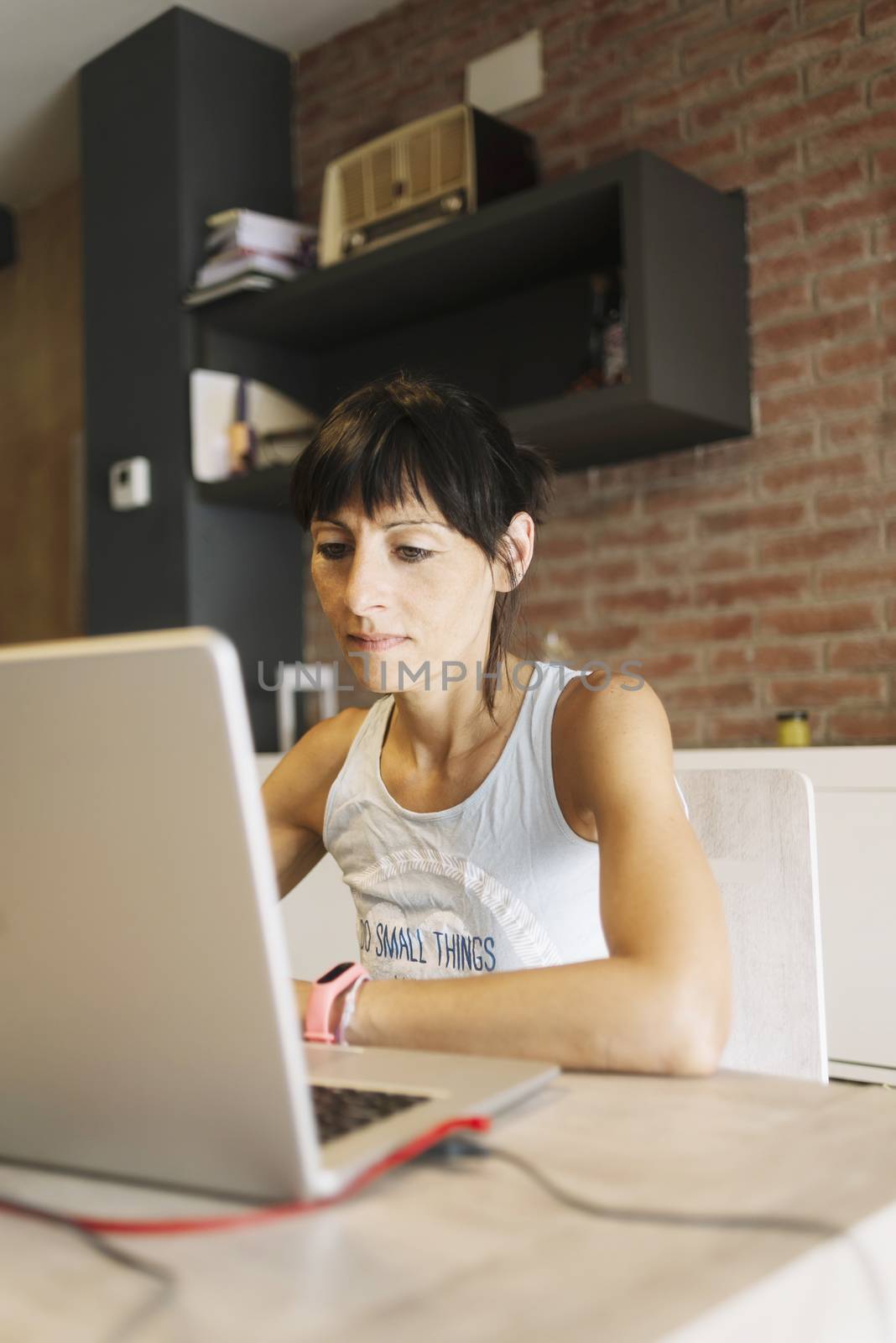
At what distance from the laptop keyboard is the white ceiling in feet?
11.4

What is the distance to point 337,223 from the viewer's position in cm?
324

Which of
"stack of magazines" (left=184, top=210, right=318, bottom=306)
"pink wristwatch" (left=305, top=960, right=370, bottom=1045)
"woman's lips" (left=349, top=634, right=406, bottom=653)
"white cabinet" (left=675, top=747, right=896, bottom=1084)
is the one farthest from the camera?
"stack of magazines" (left=184, top=210, right=318, bottom=306)

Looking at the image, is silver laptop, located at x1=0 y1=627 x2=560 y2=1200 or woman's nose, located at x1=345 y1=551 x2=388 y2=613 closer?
silver laptop, located at x1=0 y1=627 x2=560 y2=1200

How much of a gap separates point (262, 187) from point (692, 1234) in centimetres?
366

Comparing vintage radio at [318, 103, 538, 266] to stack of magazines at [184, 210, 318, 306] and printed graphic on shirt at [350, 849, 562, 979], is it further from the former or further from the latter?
printed graphic on shirt at [350, 849, 562, 979]

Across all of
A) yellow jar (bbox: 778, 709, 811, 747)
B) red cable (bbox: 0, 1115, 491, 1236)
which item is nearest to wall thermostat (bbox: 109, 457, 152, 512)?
yellow jar (bbox: 778, 709, 811, 747)

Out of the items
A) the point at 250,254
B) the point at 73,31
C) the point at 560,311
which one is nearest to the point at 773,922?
the point at 560,311

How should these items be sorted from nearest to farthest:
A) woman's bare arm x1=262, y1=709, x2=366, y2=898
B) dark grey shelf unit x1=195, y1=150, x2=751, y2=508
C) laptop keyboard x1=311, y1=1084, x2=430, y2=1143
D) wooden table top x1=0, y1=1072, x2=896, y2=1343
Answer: wooden table top x1=0, y1=1072, x2=896, y2=1343 → laptop keyboard x1=311, y1=1084, x2=430, y2=1143 → woman's bare arm x1=262, y1=709, x2=366, y2=898 → dark grey shelf unit x1=195, y1=150, x2=751, y2=508

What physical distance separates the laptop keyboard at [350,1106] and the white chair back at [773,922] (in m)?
0.52

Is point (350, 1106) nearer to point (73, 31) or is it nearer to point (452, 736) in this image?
point (452, 736)

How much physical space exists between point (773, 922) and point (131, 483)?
108 inches

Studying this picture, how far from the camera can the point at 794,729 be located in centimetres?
245

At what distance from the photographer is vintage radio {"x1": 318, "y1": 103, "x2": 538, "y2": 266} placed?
2.95 meters

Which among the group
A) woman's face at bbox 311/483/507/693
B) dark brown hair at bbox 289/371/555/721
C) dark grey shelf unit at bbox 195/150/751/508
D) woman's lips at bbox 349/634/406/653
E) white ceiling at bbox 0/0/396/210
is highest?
white ceiling at bbox 0/0/396/210
